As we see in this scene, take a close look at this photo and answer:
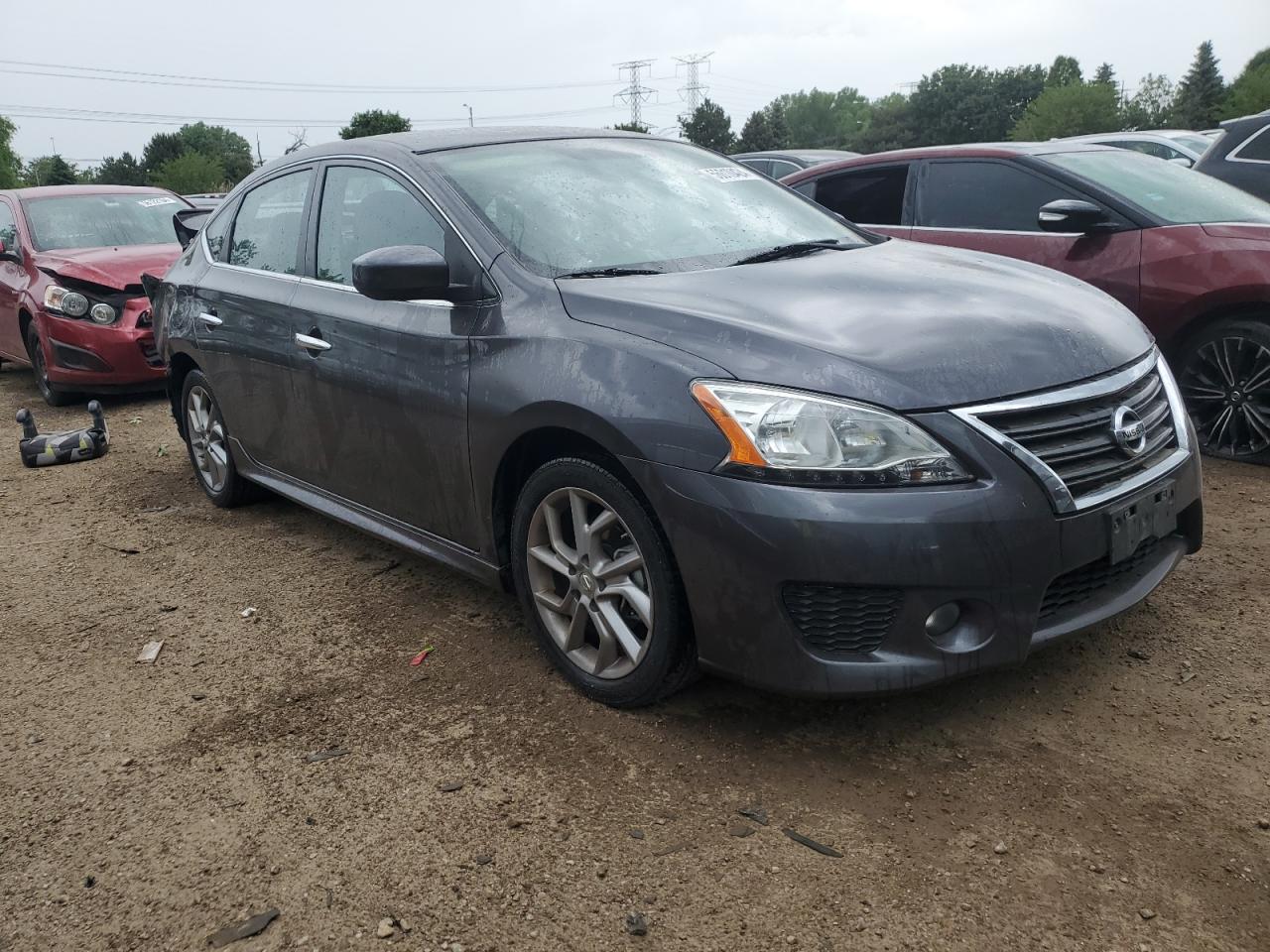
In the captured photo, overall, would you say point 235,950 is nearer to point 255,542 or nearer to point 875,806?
point 875,806

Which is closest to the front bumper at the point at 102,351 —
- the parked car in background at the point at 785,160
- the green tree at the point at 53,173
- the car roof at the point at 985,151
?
the car roof at the point at 985,151

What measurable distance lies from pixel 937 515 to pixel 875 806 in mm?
712

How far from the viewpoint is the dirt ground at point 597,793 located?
231 centimetres

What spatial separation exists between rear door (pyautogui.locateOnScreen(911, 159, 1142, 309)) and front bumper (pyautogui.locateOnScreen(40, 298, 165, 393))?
5481 mm

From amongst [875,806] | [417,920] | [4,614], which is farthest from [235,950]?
[4,614]

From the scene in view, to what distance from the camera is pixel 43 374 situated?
344 inches

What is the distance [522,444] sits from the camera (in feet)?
10.6

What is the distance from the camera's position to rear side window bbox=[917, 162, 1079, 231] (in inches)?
226

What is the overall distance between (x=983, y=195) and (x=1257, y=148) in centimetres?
232

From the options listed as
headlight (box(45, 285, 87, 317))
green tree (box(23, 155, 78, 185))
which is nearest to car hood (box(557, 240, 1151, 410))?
headlight (box(45, 285, 87, 317))

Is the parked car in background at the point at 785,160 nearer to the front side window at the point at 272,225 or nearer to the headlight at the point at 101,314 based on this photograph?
the headlight at the point at 101,314

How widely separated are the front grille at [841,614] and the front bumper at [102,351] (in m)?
6.72

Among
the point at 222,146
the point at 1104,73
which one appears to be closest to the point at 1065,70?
the point at 1104,73

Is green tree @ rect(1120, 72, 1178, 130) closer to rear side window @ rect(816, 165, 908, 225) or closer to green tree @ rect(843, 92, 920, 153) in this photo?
green tree @ rect(843, 92, 920, 153)
